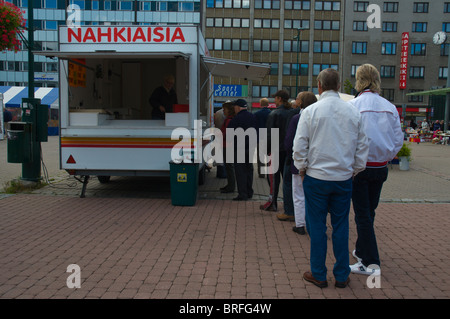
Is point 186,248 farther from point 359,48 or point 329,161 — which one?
point 359,48

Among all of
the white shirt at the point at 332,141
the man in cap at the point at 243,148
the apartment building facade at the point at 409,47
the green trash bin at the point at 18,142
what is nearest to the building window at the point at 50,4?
the apartment building facade at the point at 409,47

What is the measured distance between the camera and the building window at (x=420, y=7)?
5888 cm

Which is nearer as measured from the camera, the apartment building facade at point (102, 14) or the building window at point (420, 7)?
the apartment building facade at point (102, 14)

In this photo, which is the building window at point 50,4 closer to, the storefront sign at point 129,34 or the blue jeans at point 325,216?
the storefront sign at point 129,34

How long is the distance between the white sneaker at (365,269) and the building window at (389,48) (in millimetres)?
60758

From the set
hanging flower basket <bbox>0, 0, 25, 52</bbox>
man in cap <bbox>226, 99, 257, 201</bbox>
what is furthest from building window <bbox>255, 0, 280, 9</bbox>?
man in cap <bbox>226, 99, 257, 201</bbox>

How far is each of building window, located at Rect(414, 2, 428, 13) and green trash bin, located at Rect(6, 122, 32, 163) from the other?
62367 mm

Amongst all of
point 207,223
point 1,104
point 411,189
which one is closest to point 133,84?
point 207,223

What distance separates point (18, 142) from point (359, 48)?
188ft

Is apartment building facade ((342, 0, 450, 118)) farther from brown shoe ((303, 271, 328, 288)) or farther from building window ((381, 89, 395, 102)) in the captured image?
brown shoe ((303, 271, 328, 288))

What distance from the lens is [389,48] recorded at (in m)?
59.2

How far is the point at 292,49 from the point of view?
188ft

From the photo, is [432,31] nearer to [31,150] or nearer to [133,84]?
[133,84]

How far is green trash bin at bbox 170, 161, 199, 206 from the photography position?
7.46 m
